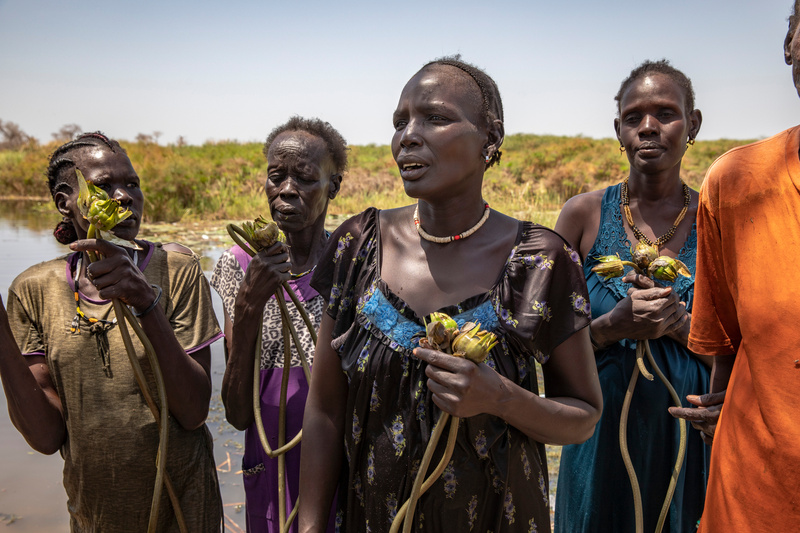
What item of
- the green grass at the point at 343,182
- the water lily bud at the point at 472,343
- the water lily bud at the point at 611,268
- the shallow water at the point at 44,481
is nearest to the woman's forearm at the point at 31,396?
the water lily bud at the point at 472,343

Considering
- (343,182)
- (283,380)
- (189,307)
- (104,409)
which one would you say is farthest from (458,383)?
(343,182)

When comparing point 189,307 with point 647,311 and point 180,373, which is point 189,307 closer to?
point 180,373

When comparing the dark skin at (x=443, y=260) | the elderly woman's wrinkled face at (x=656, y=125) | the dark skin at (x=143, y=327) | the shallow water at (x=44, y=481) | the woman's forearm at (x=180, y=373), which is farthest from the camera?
the shallow water at (x=44, y=481)

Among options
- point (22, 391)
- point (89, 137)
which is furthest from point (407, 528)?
point (89, 137)

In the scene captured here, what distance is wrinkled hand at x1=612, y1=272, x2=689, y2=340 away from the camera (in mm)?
1938

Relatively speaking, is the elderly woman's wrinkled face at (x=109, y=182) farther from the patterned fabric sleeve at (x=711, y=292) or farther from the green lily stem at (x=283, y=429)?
the patterned fabric sleeve at (x=711, y=292)

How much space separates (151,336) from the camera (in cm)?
184

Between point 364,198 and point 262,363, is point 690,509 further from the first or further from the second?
point 364,198

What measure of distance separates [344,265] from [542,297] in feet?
1.64

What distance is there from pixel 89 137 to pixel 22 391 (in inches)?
35.0

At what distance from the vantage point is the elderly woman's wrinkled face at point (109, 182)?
205 centimetres

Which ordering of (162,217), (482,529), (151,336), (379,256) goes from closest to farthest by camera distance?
(482,529), (379,256), (151,336), (162,217)

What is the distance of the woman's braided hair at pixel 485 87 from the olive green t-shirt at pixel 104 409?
1.17 meters

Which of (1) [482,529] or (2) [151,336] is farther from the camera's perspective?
(2) [151,336]
